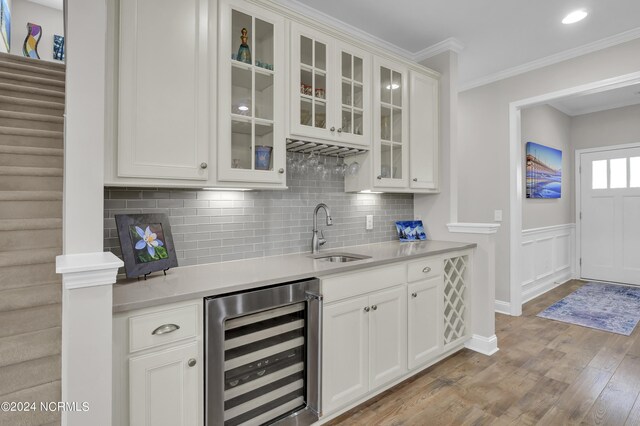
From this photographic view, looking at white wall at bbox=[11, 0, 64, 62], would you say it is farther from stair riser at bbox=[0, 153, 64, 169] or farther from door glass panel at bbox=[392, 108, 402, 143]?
door glass panel at bbox=[392, 108, 402, 143]

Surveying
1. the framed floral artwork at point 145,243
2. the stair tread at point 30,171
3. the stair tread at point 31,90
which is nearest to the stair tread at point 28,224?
the stair tread at point 30,171

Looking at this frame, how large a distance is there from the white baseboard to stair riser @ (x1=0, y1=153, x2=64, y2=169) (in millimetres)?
3536

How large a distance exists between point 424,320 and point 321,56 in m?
2.04

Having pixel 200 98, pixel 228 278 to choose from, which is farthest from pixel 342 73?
pixel 228 278

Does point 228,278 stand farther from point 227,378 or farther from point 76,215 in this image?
point 76,215

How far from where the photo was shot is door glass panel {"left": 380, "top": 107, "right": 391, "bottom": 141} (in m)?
2.68

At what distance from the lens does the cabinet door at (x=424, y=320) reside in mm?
2361

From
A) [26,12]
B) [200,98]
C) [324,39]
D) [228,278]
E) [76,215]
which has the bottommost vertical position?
[228,278]

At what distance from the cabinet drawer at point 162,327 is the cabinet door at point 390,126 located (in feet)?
5.58

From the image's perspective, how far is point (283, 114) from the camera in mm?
2061

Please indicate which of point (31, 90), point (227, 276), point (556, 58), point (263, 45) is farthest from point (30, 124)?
point (556, 58)

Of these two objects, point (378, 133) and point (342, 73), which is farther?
point (378, 133)

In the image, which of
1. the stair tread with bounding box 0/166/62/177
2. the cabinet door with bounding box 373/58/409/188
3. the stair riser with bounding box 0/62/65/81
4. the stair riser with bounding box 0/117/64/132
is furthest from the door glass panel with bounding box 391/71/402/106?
the stair riser with bounding box 0/62/65/81

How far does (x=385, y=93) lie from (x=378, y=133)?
0.36 meters
